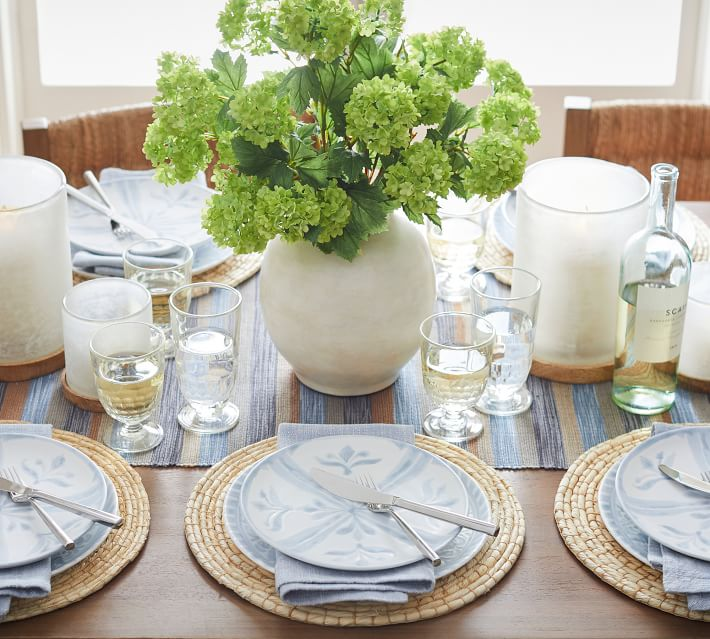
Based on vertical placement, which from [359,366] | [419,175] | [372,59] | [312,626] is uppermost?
[372,59]

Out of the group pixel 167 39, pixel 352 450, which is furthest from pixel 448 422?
pixel 167 39

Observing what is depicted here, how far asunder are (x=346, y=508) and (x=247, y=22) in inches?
21.5

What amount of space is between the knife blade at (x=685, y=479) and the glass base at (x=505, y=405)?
23cm

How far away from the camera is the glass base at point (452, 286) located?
1572 millimetres

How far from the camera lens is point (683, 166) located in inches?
83.6

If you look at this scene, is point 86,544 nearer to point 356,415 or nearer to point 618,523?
point 356,415

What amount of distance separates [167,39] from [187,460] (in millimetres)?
2147

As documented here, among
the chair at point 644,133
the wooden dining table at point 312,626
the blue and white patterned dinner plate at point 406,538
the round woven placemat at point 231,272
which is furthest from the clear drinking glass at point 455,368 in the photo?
the chair at point 644,133

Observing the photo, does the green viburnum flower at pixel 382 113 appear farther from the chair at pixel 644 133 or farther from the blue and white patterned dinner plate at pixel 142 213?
the chair at pixel 644 133

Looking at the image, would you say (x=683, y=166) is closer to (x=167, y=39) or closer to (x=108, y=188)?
(x=108, y=188)

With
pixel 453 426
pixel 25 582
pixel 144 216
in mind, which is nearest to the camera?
pixel 25 582

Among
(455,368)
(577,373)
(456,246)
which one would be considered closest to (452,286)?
(456,246)

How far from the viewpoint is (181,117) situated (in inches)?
46.7

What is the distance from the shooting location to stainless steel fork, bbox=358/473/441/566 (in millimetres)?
1020
